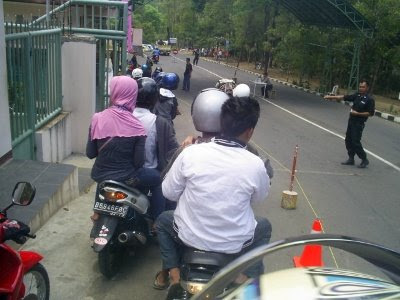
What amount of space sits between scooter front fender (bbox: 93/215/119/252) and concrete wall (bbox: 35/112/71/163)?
292 cm

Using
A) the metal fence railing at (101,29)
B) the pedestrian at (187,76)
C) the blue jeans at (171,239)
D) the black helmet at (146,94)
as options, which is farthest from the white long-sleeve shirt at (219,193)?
the pedestrian at (187,76)

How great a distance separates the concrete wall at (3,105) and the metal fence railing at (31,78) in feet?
0.95

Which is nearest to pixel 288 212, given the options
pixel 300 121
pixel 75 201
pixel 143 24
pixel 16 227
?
pixel 75 201

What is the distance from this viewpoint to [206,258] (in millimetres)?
2594

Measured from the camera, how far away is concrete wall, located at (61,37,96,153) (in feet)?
24.1

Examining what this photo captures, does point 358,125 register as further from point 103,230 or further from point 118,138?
point 103,230

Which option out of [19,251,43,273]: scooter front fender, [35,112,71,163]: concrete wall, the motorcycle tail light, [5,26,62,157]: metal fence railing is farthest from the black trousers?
[19,251,43,273]: scooter front fender

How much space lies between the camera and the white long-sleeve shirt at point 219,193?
8.68 ft

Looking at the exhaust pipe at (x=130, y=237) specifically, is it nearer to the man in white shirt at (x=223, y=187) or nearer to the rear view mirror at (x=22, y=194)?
the man in white shirt at (x=223, y=187)

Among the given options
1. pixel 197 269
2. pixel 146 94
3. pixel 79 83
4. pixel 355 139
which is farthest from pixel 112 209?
pixel 355 139

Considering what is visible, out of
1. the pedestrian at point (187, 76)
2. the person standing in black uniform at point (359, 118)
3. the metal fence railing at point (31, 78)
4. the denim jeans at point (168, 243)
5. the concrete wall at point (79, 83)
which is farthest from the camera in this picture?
the pedestrian at point (187, 76)

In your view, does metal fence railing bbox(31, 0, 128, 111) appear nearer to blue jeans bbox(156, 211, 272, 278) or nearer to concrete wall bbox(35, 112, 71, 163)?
concrete wall bbox(35, 112, 71, 163)

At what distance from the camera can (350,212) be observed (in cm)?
620

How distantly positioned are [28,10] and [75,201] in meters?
9.21
